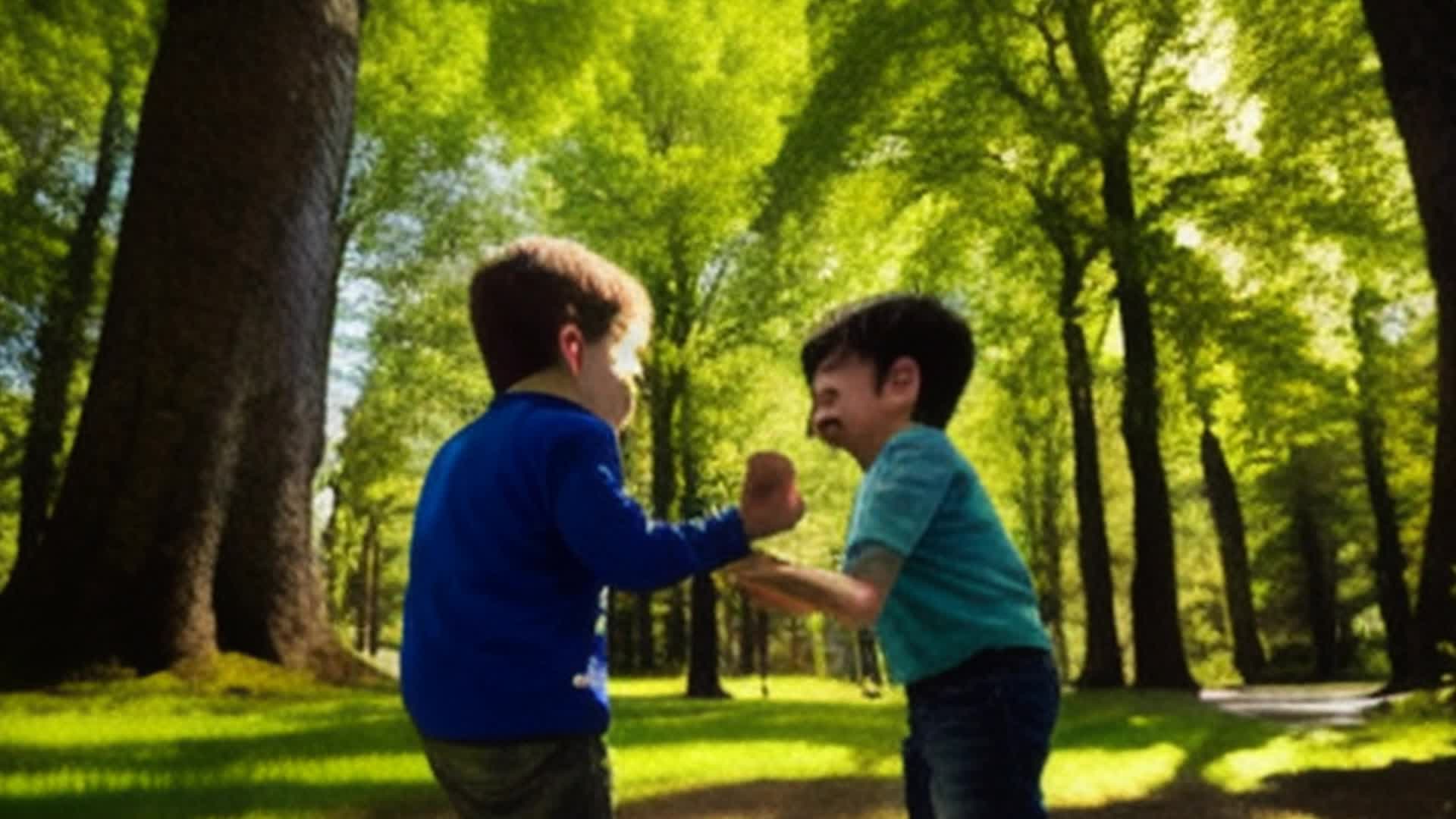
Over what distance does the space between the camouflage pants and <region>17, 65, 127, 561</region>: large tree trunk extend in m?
28.4

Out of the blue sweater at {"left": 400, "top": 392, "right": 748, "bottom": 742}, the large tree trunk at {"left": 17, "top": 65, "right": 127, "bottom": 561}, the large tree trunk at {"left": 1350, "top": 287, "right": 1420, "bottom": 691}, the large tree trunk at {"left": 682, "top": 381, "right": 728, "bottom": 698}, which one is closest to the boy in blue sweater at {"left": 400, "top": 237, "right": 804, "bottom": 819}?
the blue sweater at {"left": 400, "top": 392, "right": 748, "bottom": 742}

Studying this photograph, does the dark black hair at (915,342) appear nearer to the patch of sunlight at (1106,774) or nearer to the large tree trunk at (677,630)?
the patch of sunlight at (1106,774)

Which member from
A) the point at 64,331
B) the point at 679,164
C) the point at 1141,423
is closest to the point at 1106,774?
the point at 1141,423

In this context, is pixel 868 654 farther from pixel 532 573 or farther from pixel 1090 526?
pixel 532 573

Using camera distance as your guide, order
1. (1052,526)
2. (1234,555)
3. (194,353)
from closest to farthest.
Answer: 1. (194,353)
2. (1234,555)
3. (1052,526)

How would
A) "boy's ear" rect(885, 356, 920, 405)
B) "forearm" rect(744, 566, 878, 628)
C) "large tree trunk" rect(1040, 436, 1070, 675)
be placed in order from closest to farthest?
"forearm" rect(744, 566, 878, 628) → "boy's ear" rect(885, 356, 920, 405) → "large tree trunk" rect(1040, 436, 1070, 675)

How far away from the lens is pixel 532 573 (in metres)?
2.36

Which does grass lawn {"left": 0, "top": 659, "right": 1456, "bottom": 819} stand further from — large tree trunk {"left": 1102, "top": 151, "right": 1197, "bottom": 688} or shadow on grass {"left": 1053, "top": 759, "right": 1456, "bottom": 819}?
large tree trunk {"left": 1102, "top": 151, "right": 1197, "bottom": 688}

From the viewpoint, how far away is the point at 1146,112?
19812 mm

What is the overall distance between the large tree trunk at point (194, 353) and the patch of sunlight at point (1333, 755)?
7.88 m

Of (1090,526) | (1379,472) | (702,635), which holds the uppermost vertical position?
(1379,472)

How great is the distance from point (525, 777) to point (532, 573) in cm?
37

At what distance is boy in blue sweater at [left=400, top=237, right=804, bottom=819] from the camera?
2297mm

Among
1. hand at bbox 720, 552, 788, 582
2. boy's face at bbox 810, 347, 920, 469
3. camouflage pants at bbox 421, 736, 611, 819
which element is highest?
boy's face at bbox 810, 347, 920, 469
